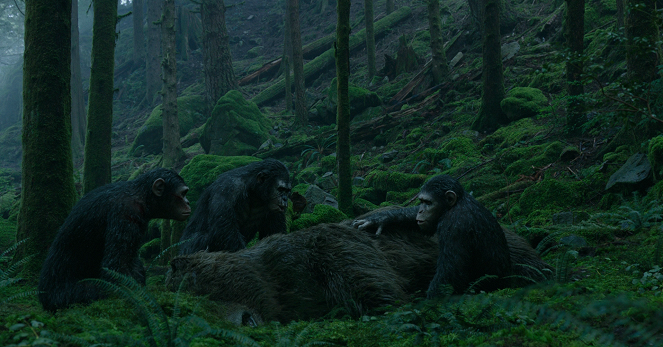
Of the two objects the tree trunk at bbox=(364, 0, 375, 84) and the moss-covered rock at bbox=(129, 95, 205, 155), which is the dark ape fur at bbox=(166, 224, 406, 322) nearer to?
the tree trunk at bbox=(364, 0, 375, 84)

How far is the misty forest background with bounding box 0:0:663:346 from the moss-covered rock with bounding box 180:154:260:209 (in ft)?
0.19

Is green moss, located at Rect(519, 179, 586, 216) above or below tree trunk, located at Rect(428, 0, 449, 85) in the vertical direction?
below

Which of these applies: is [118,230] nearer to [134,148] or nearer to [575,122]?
[575,122]

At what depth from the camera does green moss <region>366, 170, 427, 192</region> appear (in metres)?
10.8

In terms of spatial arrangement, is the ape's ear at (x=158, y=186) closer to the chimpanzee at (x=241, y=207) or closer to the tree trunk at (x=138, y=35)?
the chimpanzee at (x=241, y=207)

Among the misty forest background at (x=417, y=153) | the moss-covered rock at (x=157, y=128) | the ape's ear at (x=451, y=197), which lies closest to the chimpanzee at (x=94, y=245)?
the misty forest background at (x=417, y=153)

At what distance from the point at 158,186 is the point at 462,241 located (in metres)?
3.58

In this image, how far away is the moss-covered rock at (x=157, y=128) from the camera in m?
22.3

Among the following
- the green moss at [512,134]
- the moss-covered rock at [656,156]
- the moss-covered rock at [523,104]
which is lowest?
the moss-covered rock at [656,156]

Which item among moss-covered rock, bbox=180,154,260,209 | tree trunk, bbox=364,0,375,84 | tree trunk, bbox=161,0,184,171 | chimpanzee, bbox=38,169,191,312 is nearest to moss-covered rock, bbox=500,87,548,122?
moss-covered rock, bbox=180,154,260,209

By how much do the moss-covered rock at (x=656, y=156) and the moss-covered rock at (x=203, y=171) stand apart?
8895 mm

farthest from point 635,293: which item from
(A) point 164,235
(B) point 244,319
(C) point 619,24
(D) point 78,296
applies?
(C) point 619,24

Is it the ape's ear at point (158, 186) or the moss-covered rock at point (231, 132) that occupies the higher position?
the moss-covered rock at point (231, 132)

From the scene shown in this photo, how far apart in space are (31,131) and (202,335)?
17.0ft
